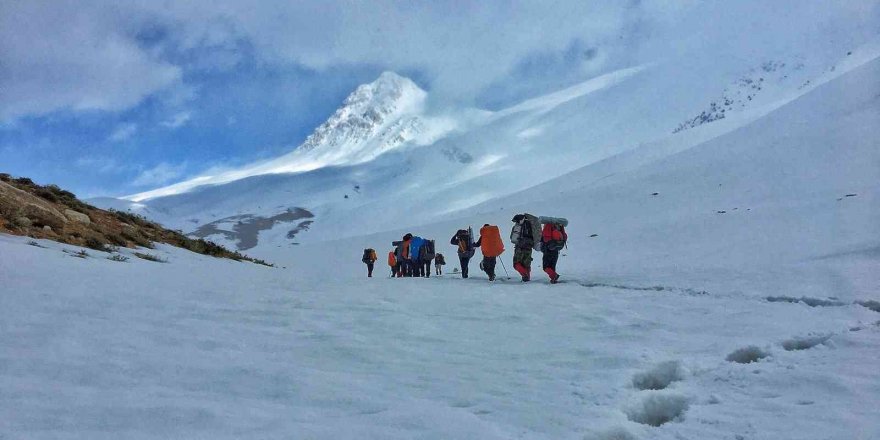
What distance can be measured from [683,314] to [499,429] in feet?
16.5

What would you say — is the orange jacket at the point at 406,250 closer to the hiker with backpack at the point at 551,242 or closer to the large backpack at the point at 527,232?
the large backpack at the point at 527,232

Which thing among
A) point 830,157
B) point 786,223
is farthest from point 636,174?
point 786,223

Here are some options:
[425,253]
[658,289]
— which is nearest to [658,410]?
[658,289]

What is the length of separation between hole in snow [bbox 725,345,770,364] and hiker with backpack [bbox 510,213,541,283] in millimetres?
7537

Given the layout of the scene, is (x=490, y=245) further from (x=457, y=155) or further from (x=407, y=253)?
(x=457, y=155)

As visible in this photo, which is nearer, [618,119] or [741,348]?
[741,348]

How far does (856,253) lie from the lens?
41.0ft

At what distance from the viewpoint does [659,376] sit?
5.03 m

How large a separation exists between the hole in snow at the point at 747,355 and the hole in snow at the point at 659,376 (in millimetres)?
658

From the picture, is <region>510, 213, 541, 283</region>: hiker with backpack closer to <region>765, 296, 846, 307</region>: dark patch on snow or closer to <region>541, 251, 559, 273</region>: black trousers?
<region>541, 251, 559, 273</region>: black trousers

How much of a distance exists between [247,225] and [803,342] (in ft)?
325

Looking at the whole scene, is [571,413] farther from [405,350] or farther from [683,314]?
[683,314]

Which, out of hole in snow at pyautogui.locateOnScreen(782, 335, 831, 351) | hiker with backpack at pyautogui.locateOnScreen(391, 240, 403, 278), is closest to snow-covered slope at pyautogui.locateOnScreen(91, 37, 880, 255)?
hiker with backpack at pyautogui.locateOnScreen(391, 240, 403, 278)

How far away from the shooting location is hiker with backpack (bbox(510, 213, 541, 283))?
13.1 metres
